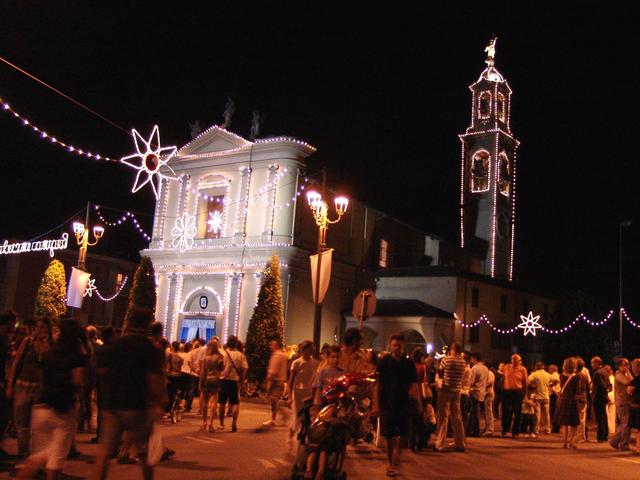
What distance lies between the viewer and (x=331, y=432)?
8.26 metres

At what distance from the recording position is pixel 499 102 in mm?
56719

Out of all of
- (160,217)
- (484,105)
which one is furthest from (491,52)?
(160,217)

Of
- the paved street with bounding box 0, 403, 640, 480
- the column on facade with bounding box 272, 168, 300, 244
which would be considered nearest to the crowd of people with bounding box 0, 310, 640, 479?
the paved street with bounding box 0, 403, 640, 480

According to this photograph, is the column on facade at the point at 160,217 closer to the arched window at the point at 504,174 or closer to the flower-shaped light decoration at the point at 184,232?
the flower-shaped light decoration at the point at 184,232

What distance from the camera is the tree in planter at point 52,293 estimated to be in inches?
1208

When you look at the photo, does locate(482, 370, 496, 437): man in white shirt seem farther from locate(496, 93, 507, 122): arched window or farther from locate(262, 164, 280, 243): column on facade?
locate(496, 93, 507, 122): arched window

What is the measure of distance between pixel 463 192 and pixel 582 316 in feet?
61.6

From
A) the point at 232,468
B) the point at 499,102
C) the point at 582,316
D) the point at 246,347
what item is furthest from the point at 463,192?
the point at 232,468

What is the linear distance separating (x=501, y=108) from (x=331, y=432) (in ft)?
173

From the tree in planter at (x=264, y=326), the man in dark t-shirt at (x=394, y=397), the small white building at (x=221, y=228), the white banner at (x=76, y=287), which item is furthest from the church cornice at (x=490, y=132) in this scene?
the man in dark t-shirt at (x=394, y=397)

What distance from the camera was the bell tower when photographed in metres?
53.6

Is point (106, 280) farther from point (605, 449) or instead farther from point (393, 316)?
point (605, 449)

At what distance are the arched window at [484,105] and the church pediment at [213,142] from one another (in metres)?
25.9

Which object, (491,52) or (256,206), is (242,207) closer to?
(256,206)
